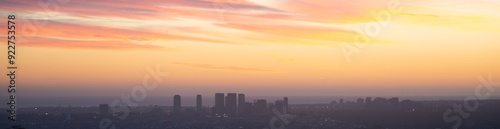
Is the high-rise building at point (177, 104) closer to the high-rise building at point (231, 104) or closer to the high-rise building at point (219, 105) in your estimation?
the high-rise building at point (219, 105)

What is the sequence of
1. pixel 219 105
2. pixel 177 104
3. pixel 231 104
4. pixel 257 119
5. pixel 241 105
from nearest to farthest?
pixel 257 119 → pixel 241 105 → pixel 231 104 → pixel 219 105 → pixel 177 104

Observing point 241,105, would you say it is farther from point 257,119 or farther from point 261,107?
point 257,119

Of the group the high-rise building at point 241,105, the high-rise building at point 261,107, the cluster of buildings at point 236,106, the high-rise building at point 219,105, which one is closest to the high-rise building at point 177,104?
the cluster of buildings at point 236,106

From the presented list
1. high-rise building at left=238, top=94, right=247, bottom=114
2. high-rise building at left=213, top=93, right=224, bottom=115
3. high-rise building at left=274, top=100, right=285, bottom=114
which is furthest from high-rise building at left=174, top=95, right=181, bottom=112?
high-rise building at left=274, top=100, right=285, bottom=114

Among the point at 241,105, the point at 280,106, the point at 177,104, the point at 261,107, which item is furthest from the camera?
the point at 177,104

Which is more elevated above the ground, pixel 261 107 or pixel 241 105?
pixel 241 105

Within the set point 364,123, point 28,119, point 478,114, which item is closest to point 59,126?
point 28,119

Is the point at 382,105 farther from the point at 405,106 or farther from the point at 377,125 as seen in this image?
the point at 377,125

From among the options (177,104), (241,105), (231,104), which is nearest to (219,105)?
(231,104)
